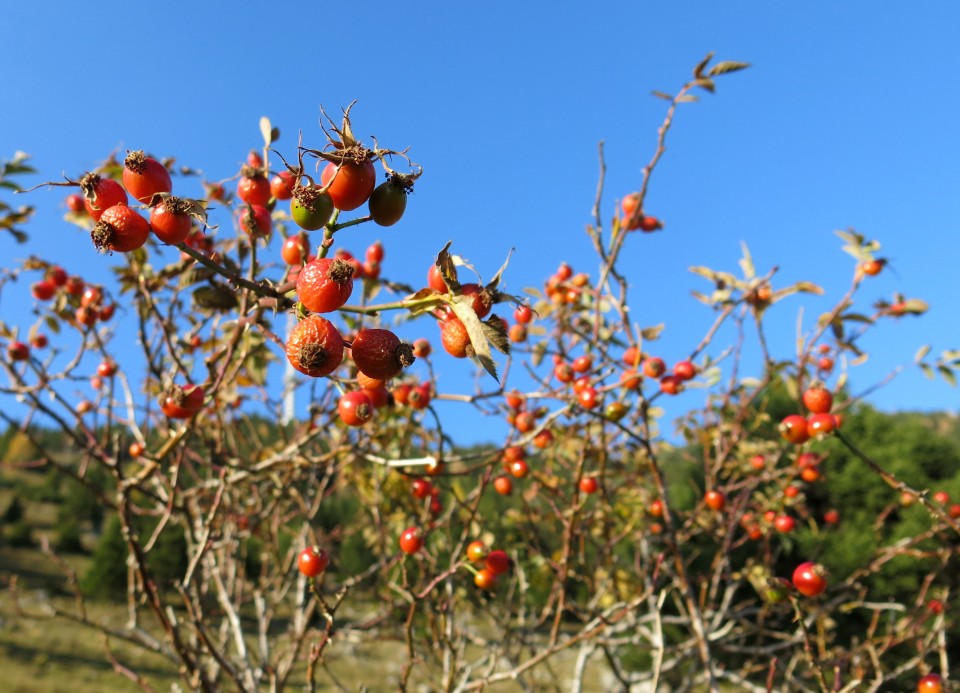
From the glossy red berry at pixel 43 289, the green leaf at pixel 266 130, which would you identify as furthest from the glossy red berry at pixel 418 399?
the glossy red berry at pixel 43 289

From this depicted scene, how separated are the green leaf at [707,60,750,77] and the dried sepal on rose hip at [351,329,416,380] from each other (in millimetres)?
2053

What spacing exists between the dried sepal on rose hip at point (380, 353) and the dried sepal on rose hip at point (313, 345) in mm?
34

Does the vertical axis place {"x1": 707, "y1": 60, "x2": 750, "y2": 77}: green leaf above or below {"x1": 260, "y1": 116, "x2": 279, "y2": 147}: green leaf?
above

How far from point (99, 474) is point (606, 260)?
3262cm

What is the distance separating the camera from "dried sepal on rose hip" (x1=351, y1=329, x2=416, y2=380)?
0.97 meters

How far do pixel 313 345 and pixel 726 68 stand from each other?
2.20 metres

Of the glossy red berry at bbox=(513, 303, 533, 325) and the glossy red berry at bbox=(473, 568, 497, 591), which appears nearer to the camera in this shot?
the glossy red berry at bbox=(473, 568, 497, 591)

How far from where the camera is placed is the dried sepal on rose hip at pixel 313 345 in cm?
95

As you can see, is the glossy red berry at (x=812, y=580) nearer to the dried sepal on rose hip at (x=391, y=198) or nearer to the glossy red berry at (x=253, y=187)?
the dried sepal on rose hip at (x=391, y=198)

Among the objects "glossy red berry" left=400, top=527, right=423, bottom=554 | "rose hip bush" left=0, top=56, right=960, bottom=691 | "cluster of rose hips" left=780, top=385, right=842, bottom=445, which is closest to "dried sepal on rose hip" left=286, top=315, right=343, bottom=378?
"rose hip bush" left=0, top=56, right=960, bottom=691

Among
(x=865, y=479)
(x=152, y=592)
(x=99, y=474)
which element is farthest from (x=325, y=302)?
(x=99, y=474)

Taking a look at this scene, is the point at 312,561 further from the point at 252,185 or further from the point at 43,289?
the point at 43,289

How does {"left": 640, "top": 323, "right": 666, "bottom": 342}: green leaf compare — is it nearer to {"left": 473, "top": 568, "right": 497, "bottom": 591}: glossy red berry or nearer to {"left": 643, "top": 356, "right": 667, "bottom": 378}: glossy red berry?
{"left": 643, "top": 356, "right": 667, "bottom": 378}: glossy red berry

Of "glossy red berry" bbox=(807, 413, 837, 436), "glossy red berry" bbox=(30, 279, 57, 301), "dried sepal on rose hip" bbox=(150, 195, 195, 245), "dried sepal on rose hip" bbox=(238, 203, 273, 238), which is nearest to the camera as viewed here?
"dried sepal on rose hip" bbox=(150, 195, 195, 245)
